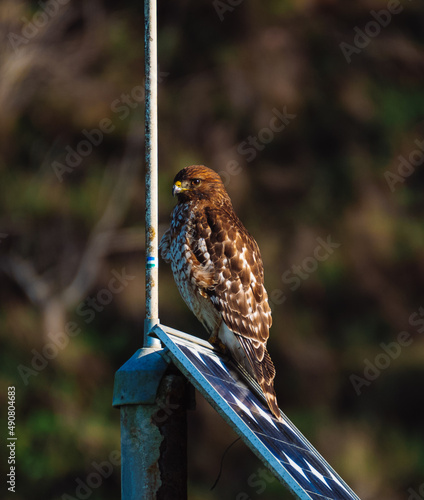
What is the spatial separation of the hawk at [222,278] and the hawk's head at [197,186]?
Answer: 0.17 metres

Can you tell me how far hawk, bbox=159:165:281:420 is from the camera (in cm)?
313

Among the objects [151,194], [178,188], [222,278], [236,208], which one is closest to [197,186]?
[178,188]

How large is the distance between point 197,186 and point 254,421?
1.74m

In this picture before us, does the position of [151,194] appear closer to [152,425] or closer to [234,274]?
[152,425]

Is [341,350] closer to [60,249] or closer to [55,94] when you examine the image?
[60,249]

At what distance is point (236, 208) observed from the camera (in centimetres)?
920

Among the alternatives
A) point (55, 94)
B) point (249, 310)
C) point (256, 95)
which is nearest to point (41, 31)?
point (55, 94)

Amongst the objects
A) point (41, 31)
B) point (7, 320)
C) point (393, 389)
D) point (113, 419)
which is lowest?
point (393, 389)

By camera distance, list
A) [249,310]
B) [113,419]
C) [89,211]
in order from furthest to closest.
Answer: [89,211], [113,419], [249,310]

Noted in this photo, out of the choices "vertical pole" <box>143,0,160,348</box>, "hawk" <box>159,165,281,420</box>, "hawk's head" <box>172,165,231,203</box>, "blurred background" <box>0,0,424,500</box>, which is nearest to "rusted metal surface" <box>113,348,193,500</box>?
"vertical pole" <box>143,0,160,348</box>

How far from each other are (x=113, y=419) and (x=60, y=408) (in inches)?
17.2

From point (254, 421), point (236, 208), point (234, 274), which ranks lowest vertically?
point (254, 421)

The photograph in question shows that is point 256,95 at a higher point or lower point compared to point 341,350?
higher

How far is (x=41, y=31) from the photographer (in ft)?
32.3
